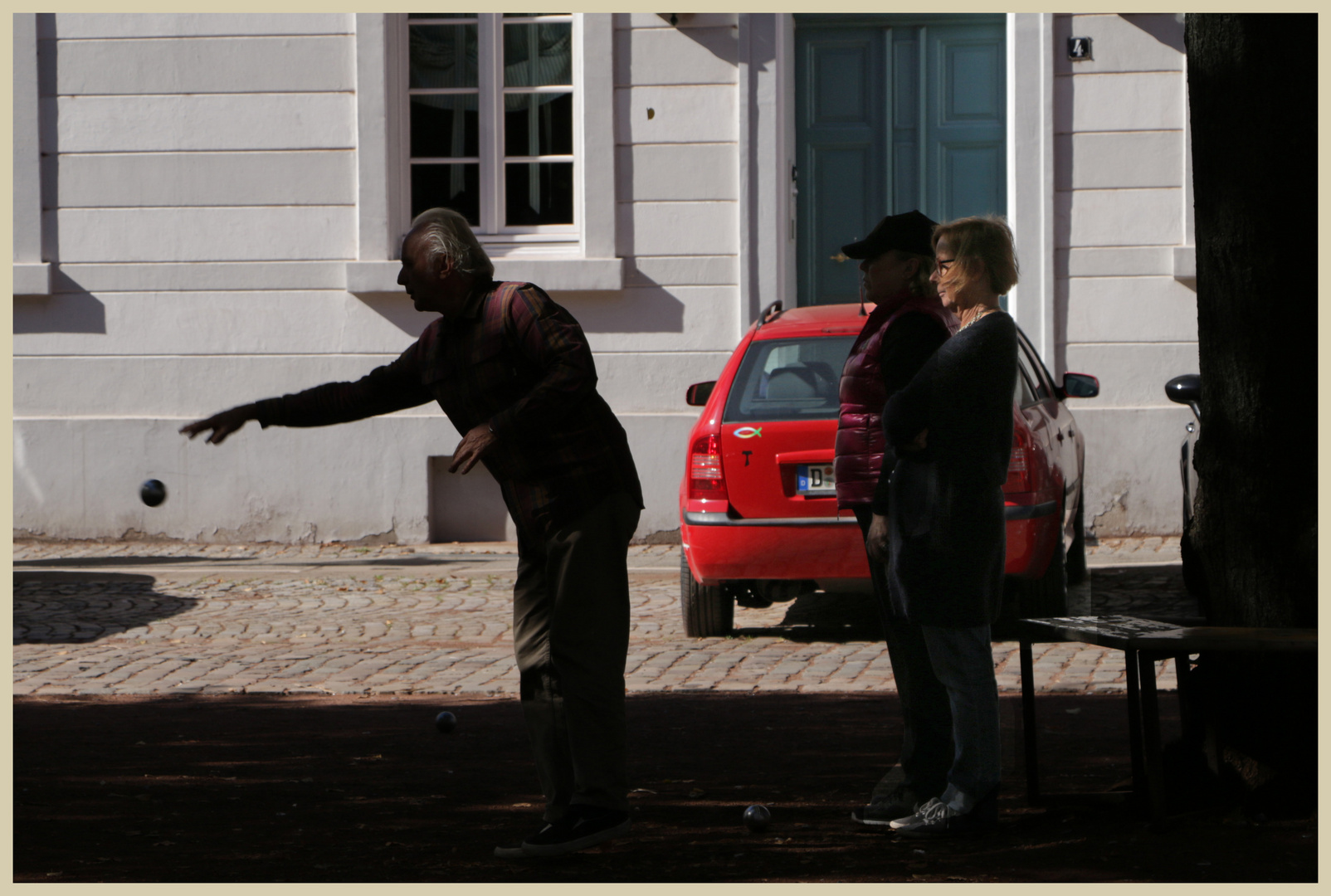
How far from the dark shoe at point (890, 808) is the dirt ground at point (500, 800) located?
0.05 metres

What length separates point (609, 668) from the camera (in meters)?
4.58

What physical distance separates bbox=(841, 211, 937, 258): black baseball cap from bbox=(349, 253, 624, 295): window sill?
322 inches

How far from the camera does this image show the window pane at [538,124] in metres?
13.3

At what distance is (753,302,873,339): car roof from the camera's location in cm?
A: 841

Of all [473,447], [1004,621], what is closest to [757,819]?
[473,447]

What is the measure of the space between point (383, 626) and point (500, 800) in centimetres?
430

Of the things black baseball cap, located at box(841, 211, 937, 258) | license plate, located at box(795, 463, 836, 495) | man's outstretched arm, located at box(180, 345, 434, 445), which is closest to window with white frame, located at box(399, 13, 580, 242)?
license plate, located at box(795, 463, 836, 495)

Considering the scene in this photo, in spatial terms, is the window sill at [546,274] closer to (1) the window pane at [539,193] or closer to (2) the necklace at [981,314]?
(1) the window pane at [539,193]

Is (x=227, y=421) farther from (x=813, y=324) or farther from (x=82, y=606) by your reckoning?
(x=82, y=606)

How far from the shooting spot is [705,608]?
855cm

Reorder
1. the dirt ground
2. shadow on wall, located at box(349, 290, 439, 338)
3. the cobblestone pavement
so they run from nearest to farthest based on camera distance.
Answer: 1. the dirt ground
2. the cobblestone pavement
3. shadow on wall, located at box(349, 290, 439, 338)

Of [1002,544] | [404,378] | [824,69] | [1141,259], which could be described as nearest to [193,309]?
Result: [824,69]

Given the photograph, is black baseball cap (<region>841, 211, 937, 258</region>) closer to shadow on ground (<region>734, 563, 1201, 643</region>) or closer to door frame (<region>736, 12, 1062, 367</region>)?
shadow on ground (<region>734, 563, 1201, 643</region>)

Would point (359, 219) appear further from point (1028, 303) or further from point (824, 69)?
point (1028, 303)
